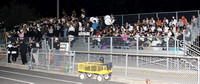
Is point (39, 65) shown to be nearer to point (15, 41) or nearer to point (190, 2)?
point (15, 41)

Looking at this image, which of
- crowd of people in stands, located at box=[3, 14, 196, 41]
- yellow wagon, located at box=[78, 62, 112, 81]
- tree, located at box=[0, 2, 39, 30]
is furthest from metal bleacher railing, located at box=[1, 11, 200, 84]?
tree, located at box=[0, 2, 39, 30]

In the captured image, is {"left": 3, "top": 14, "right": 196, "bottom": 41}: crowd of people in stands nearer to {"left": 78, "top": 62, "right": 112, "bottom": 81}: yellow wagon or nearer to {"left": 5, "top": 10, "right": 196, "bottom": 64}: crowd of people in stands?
{"left": 5, "top": 10, "right": 196, "bottom": 64}: crowd of people in stands

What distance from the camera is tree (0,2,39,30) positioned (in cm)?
3528

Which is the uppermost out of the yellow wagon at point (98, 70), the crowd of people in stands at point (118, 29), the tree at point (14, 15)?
the tree at point (14, 15)

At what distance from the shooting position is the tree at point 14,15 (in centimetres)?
3528

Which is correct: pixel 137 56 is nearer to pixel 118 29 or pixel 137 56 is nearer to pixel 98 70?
pixel 98 70

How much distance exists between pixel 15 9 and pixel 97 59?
92.3 feet

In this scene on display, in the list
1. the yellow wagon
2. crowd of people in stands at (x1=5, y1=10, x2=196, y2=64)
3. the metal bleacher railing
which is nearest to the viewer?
the yellow wagon

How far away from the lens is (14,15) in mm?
36344

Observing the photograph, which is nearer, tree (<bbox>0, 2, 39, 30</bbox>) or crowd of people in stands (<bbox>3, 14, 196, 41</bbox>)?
crowd of people in stands (<bbox>3, 14, 196, 41</bbox>)

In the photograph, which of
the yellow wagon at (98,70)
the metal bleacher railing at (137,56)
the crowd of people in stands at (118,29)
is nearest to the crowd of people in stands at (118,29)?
the crowd of people in stands at (118,29)

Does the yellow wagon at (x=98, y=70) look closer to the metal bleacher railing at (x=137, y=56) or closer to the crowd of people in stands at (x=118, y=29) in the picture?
the metal bleacher railing at (x=137, y=56)

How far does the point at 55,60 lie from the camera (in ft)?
43.4

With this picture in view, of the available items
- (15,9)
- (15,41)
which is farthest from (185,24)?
(15,9)
